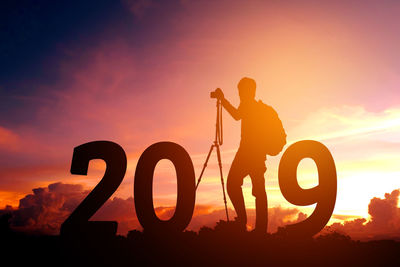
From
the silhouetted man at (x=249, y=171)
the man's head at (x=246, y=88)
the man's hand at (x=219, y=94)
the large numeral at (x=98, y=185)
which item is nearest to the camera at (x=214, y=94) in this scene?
the man's hand at (x=219, y=94)

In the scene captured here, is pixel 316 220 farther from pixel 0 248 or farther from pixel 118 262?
pixel 0 248

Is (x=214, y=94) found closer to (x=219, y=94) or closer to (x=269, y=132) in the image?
(x=219, y=94)

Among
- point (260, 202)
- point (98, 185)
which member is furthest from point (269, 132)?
point (98, 185)

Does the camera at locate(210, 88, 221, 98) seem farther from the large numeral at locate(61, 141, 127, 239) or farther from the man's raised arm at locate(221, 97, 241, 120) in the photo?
the large numeral at locate(61, 141, 127, 239)

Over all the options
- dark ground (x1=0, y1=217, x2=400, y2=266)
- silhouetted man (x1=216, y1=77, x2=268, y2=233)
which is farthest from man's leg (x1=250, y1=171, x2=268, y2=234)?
dark ground (x1=0, y1=217, x2=400, y2=266)

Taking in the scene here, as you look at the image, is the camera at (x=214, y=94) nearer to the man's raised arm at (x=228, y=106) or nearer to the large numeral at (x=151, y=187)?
the man's raised arm at (x=228, y=106)
